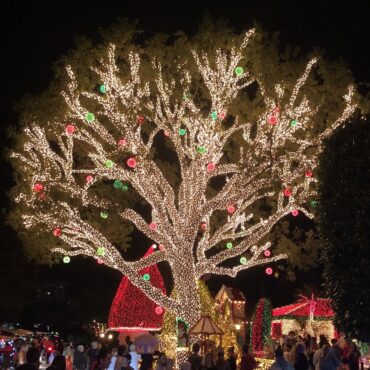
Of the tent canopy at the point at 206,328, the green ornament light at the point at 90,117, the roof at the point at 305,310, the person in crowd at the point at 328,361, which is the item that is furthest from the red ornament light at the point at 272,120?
the roof at the point at 305,310

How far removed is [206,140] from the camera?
64.4 feet

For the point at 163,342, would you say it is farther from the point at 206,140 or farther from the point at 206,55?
the point at 206,55

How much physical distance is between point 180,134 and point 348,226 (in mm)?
7953

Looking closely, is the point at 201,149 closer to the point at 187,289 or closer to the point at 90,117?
the point at 90,117

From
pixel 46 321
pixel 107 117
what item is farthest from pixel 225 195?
pixel 46 321

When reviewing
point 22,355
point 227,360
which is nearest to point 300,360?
point 227,360

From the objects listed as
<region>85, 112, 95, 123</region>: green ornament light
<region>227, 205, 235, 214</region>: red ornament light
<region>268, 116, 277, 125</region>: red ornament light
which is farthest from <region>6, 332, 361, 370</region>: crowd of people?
<region>85, 112, 95, 123</region>: green ornament light

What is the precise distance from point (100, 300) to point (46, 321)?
8257 millimetres

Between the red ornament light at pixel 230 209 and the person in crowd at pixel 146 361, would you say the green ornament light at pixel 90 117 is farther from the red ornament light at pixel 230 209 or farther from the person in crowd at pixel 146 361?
Answer: the person in crowd at pixel 146 361

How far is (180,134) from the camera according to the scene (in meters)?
19.9

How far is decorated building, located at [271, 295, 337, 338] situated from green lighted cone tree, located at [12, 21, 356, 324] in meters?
15.0

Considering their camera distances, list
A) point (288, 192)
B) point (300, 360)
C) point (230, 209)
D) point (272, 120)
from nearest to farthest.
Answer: point (300, 360), point (272, 120), point (288, 192), point (230, 209)

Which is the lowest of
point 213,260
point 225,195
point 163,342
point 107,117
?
point 163,342

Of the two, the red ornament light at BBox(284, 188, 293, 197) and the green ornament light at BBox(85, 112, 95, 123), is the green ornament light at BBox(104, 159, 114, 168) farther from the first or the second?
the red ornament light at BBox(284, 188, 293, 197)
